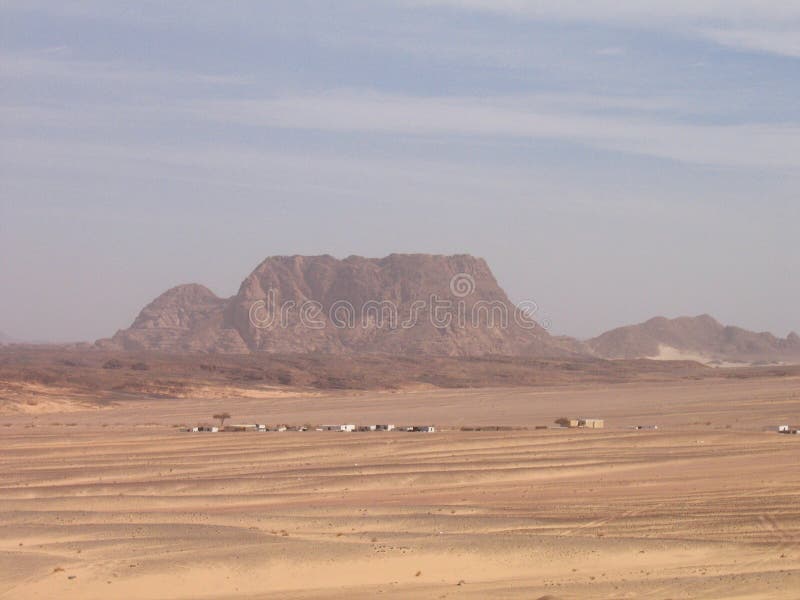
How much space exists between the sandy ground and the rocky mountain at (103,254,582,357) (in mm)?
107711

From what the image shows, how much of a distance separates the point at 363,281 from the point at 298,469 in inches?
5331

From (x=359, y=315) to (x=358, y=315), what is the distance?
142 millimetres

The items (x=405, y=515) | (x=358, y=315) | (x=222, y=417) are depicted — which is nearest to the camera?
(x=405, y=515)

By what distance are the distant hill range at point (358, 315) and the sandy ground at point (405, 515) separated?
4213 inches

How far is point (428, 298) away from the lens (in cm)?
15875

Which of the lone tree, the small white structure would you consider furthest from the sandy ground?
the lone tree

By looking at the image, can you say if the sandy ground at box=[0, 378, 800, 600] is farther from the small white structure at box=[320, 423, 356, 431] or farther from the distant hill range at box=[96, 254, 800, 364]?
the distant hill range at box=[96, 254, 800, 364]

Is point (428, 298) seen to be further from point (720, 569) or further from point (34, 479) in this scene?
point (720, 569)

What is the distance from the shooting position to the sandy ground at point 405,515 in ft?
40.8

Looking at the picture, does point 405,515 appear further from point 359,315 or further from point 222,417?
point 359,315

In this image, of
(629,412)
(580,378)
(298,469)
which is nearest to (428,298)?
(580,378)

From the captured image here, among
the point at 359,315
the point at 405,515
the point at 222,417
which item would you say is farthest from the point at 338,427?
the point at 359,315

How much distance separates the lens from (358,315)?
517 ft

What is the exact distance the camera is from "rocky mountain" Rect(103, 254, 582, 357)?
148000 mm
